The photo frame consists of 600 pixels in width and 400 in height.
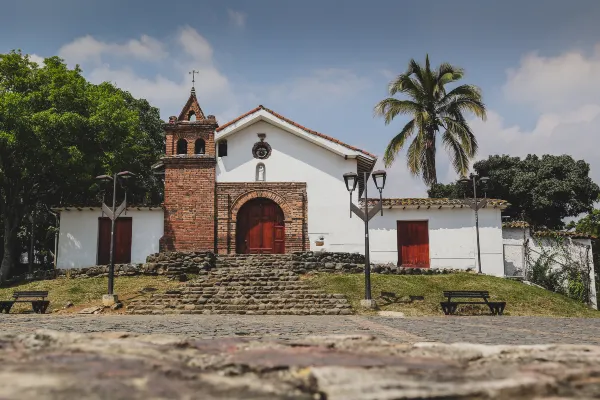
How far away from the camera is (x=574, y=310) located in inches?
600

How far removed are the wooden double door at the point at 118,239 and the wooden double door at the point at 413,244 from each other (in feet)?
37.6

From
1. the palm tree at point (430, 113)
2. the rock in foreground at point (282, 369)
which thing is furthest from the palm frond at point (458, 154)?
the rock in foreground at point (282, 369)

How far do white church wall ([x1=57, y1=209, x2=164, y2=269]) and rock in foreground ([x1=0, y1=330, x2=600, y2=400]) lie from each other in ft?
67.6

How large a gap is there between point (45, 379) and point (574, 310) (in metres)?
16.6

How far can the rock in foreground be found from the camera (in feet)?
4.10

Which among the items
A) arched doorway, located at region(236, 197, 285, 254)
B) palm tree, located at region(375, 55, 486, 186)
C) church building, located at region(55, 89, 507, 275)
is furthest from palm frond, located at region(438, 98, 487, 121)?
arched doorway, located at region(236, 197, 285, 254)

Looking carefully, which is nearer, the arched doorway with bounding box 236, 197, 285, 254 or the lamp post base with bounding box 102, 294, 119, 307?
the lamp post base with bounding box 102, 294, 119, 307

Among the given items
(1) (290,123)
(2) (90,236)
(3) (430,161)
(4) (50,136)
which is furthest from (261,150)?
(3) (430,161)

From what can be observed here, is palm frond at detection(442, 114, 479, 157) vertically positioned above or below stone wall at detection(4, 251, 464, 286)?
above

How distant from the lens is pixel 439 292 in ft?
52.5

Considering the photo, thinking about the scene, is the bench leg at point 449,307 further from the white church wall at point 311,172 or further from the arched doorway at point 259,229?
the arched doorway at point 259,229

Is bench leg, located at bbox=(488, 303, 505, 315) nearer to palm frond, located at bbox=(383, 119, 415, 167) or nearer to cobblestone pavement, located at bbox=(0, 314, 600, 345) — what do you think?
cobblestone pavement, located at bbox=(0, 314, 600, 345)

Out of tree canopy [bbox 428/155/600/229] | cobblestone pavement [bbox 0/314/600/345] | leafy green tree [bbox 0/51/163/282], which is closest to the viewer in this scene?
cobblestone pavement [bbox 0/314/600/345]

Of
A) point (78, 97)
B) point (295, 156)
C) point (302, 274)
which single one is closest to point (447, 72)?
point (295, 156)
